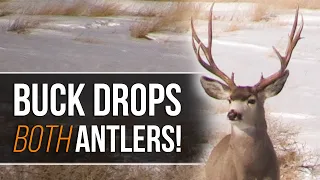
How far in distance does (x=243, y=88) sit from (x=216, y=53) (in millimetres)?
256

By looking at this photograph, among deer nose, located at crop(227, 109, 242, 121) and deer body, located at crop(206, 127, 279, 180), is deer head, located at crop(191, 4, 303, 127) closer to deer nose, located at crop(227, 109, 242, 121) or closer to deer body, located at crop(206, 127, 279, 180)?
deer nose, located at crop(227, 109, 242, 121)

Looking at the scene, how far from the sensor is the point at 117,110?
4.50 m

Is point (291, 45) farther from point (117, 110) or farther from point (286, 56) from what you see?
point (117, 110)

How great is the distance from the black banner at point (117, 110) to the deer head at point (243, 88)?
0.34 feet

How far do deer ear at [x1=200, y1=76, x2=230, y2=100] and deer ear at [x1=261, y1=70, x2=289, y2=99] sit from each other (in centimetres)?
21

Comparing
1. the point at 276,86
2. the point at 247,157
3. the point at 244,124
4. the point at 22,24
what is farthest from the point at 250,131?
the point at 22,24

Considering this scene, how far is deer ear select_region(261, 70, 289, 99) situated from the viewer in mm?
4434

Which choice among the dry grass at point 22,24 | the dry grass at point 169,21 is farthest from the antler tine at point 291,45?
the dry grass at point 22,24

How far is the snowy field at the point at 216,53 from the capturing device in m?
4.44

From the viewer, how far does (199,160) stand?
14.9ft

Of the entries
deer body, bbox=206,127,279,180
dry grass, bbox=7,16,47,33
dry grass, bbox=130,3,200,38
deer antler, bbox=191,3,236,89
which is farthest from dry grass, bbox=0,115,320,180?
dry grass, bbox=7,16,47,33

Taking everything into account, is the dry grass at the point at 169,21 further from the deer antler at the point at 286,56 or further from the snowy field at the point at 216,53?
the deer antler at the point at 286,56

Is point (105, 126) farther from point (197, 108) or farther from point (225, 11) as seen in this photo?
point (225, 11)

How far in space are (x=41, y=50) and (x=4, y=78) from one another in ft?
0.90
